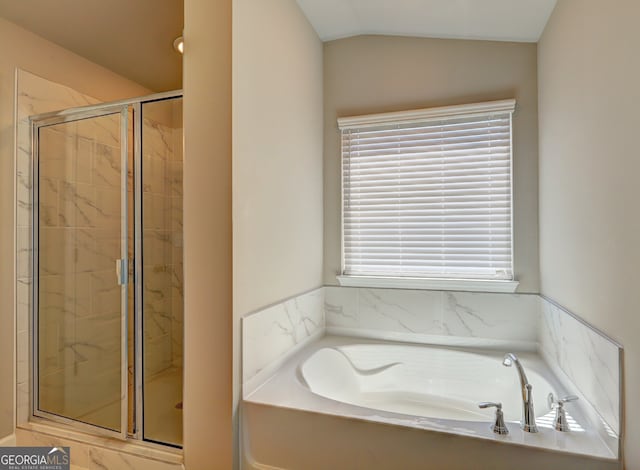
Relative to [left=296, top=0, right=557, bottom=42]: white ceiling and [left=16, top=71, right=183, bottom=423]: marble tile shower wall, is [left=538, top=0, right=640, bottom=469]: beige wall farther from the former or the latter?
[left=16, top=71, right=183, bottom=423]: marble tile shower wall

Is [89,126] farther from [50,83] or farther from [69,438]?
[69,438]

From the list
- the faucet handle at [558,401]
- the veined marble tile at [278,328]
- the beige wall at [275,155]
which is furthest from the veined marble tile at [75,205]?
the faucet handle at [558,401]

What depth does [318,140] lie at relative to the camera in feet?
8.50

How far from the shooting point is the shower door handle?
2006 millimetres

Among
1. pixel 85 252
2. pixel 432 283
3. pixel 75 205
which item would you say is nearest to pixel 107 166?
pixel 75 205

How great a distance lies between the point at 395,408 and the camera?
2.20m

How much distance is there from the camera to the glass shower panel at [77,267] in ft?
6.89

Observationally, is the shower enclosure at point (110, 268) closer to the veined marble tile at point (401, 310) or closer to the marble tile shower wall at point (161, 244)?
the marble tile shower wall at point (161, 244)

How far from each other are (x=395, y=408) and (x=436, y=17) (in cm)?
226

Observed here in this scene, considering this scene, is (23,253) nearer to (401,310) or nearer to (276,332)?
(276,332)

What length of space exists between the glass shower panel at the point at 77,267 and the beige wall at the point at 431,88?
1.35m

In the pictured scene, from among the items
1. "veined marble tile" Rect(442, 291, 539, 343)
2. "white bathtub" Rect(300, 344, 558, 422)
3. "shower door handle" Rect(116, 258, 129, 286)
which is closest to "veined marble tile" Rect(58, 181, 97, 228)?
"shower door handle" Rect(116, 258, 129, 286)

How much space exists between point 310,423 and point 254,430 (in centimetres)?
26

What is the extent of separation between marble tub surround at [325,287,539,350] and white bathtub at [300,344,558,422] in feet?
0.35
